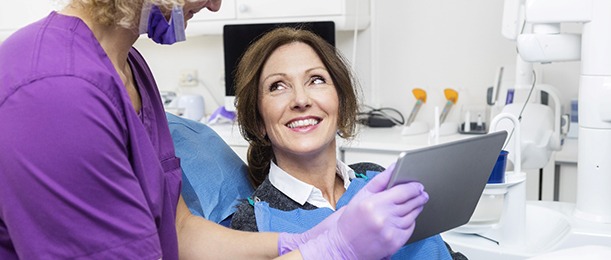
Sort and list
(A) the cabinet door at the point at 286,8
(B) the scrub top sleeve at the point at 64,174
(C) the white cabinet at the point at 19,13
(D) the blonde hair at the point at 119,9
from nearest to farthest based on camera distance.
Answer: (B) the scrub top sleeve at the point at 64,174
(D) the blonde hair at the point at 119,9
(A) the cabinet door at the point at 286,8
(C) the white cabinet at the point at 19,13

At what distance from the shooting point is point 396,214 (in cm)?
106

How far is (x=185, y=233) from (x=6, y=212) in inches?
19.8

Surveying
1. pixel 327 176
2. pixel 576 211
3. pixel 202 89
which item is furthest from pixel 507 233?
pixel 202 89

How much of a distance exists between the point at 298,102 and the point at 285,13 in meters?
1.42

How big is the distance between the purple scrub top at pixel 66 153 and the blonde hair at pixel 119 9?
3 cm

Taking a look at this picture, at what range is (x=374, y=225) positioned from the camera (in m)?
1.04

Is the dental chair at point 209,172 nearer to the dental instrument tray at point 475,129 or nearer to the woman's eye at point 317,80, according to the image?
the woman's eye at point 317,80

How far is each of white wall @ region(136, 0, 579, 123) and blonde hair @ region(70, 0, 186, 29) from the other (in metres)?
2.00

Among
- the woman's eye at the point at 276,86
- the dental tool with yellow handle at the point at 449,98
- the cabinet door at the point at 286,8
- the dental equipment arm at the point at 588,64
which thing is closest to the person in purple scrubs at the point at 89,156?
the woman's eye at the point at 276,86

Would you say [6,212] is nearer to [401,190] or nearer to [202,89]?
[401,190]

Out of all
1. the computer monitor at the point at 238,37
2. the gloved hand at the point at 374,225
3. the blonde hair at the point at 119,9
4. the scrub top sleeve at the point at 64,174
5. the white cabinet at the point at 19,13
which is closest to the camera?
the scrub top sleeve at the point at 64,174

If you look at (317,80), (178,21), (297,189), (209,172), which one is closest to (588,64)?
(317,80)

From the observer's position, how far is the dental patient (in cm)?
147

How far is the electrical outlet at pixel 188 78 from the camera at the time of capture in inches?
136
